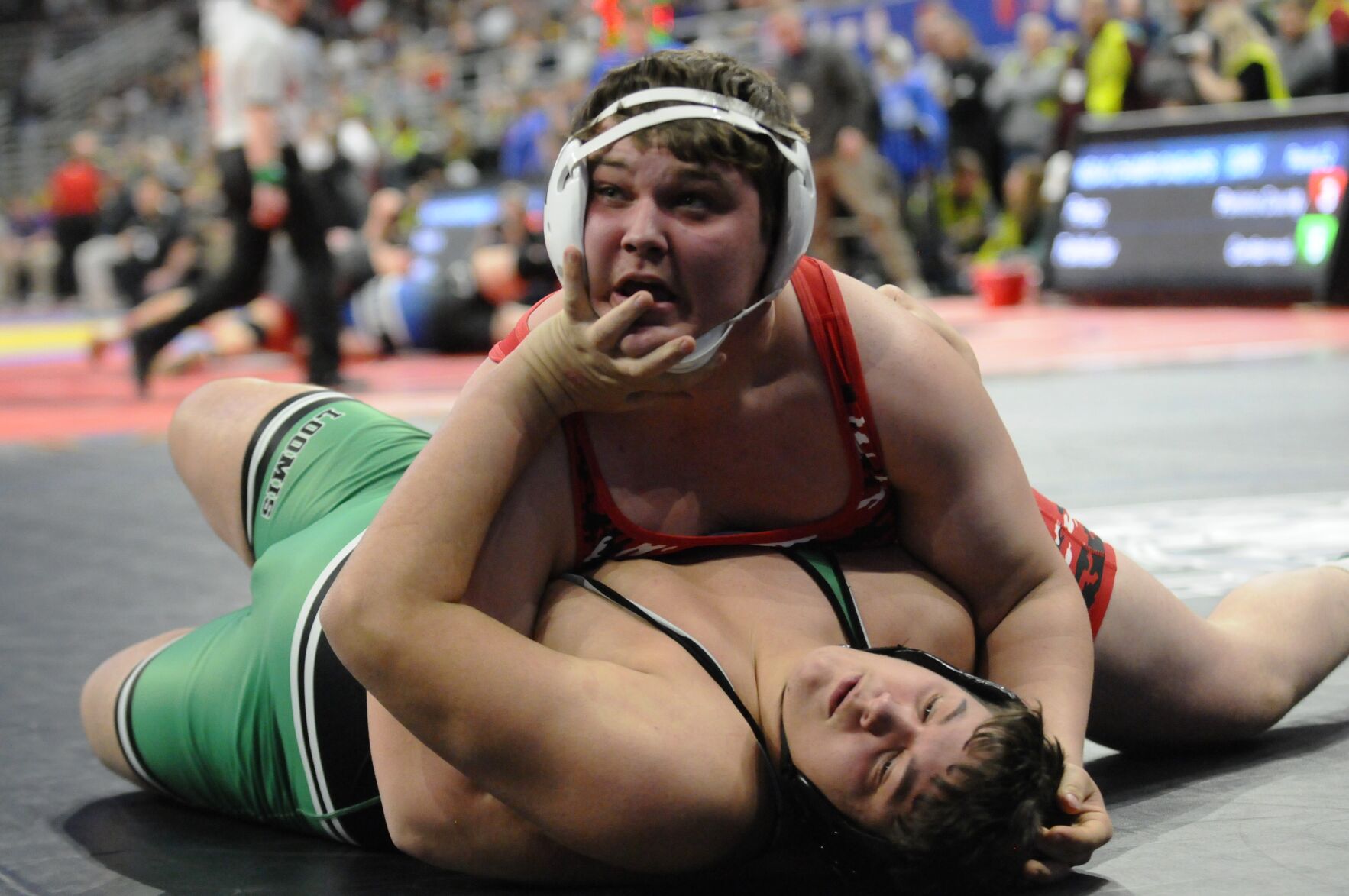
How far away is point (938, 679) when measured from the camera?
5.17ft

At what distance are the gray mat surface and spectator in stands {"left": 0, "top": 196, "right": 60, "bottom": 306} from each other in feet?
49.9

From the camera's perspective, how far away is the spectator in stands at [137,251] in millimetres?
13469

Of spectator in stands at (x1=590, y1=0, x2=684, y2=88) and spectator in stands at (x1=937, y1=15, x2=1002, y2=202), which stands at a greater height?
spectator in stands at (x1=590, y1=0, x2=684, y2=88)

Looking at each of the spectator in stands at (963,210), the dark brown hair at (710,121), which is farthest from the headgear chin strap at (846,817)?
the spectator in stands at (963,210)

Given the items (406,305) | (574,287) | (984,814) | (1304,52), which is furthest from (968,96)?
(984,814)

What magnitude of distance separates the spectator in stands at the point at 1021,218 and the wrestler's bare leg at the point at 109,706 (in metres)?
8.29

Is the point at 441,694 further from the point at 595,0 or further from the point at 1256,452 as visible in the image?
the point at 595,0

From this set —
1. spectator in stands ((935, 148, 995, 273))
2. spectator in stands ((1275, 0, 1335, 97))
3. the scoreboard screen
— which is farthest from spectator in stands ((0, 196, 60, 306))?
spectator in stands ((1275, 0, 1335, 97))

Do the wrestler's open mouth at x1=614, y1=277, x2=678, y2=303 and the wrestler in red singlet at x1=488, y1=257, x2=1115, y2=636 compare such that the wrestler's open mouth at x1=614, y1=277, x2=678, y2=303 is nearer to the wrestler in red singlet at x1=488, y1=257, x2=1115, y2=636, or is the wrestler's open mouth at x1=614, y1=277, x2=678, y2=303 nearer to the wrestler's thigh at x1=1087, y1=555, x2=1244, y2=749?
the wrestler in red singlet at x1=488, y1=257, x2=1115, y2=636

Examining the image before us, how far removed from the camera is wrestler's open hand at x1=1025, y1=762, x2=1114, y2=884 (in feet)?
5.15

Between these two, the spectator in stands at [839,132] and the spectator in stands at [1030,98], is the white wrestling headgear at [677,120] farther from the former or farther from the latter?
the spectator in stands at [1030,98]

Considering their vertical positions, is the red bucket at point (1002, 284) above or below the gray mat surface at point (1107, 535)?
below

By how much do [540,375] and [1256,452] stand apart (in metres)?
3.04

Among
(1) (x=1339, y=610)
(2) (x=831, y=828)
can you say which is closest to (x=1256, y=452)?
(1) (x=1339, y=610)
